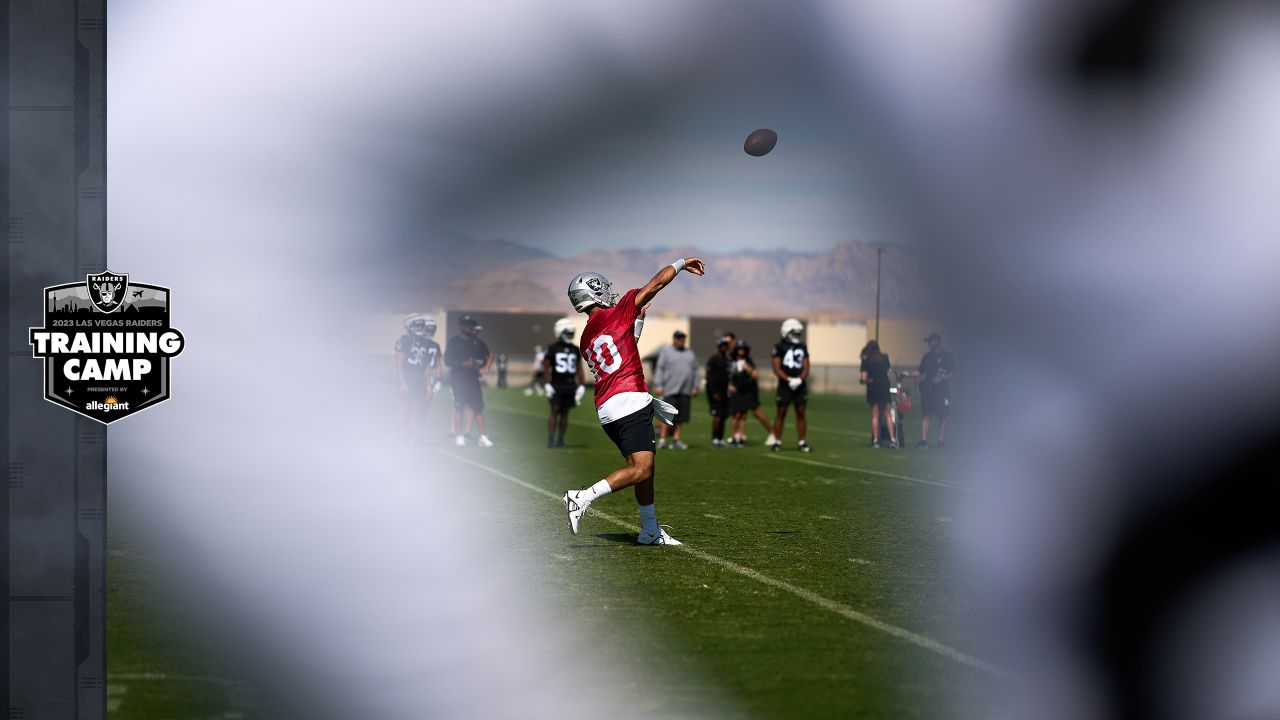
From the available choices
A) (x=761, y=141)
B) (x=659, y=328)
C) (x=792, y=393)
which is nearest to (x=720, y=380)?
(x=792, y=393)

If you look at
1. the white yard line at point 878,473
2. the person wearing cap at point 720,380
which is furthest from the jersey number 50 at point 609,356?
the person wearing cap at point 720,380

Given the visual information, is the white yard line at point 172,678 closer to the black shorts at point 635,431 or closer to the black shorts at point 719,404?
the black shorts at point 635,431

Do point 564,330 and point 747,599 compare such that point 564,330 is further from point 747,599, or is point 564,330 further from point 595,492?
point 747,599

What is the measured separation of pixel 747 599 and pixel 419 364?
14.8 meters

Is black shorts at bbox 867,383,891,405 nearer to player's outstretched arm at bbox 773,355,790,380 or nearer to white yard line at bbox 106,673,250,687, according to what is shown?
player's outstretched arm at bbox 773,355,790,380

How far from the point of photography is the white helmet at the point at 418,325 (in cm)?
2127

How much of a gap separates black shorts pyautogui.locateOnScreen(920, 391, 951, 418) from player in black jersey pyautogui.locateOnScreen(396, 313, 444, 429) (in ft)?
26.0

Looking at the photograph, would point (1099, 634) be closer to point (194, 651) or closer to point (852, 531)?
point (852, 531)

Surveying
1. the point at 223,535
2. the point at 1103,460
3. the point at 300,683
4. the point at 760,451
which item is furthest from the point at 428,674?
the point at 760,451

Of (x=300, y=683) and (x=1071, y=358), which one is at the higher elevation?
(x=1071, y=358)

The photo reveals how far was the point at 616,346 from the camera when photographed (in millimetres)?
9414

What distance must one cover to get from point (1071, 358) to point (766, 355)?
53355 millimetres

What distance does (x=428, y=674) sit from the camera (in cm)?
594

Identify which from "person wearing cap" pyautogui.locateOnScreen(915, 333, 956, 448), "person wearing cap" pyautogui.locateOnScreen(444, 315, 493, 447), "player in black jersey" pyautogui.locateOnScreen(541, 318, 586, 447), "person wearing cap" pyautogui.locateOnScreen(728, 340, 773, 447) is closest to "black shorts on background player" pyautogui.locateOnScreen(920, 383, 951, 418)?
"person wearing cap" pyautogui.locateOnScreen(915, 333, 956, 448)
